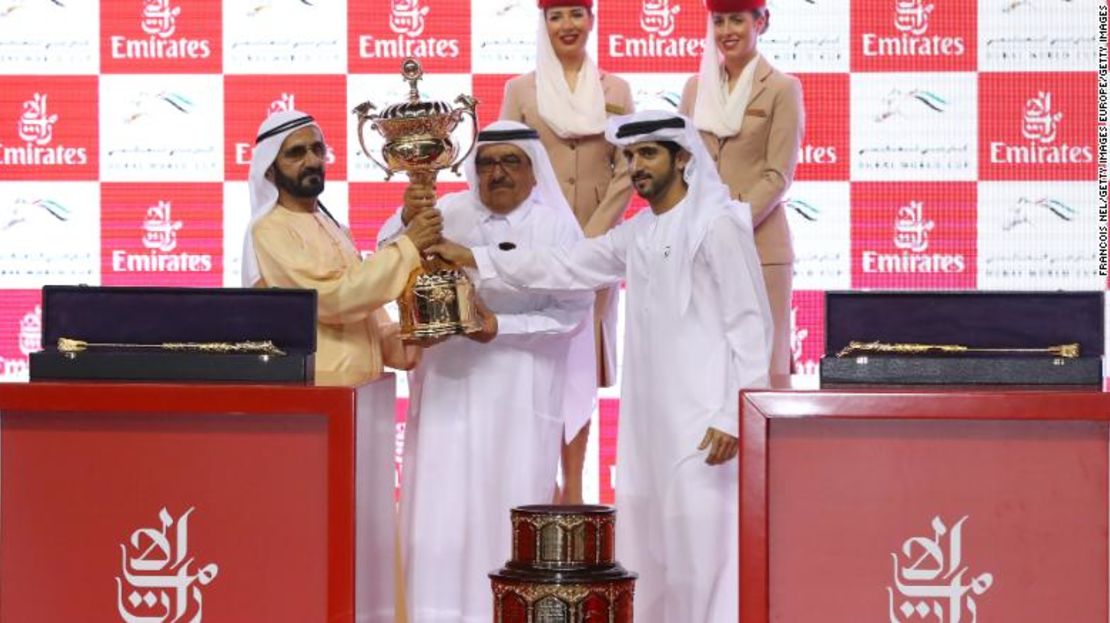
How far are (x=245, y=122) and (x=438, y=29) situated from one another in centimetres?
74

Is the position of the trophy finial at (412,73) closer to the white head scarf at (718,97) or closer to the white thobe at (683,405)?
the white thobe at (683,405)

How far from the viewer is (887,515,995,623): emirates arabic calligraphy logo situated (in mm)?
3736

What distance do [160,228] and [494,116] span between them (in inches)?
48.0

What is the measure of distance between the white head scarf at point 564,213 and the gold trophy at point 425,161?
15.0 inches

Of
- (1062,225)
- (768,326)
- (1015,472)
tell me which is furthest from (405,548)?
(1062,225)

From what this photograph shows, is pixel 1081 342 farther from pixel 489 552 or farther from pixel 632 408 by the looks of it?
pixel 489 552

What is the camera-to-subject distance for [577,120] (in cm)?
552

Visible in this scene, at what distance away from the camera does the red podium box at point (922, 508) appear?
373 cm

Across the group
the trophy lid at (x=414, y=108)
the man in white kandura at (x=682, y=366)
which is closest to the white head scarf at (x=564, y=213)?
the man in white kandura at (x=682, y=366)

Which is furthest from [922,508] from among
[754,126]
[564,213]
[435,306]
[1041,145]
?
[1041,145]

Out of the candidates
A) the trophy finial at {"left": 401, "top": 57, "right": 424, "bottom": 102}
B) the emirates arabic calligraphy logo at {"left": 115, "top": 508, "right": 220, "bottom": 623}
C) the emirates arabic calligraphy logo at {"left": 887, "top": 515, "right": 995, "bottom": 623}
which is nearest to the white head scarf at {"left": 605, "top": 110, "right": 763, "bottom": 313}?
the trophy finial at {"left": 401, "top": 57, "right": 424, "bottom": 102}

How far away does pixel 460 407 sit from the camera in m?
4.88

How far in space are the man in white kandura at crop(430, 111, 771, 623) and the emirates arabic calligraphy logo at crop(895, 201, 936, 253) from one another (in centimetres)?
201

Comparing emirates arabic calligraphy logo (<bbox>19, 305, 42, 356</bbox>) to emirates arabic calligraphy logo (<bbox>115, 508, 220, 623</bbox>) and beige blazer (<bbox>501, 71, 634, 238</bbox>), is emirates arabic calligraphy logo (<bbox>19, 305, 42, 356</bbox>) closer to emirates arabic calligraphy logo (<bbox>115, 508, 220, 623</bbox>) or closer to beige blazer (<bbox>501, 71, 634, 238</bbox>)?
beige blazer (<bbox>501, 71, 634, 238</bbox>)
